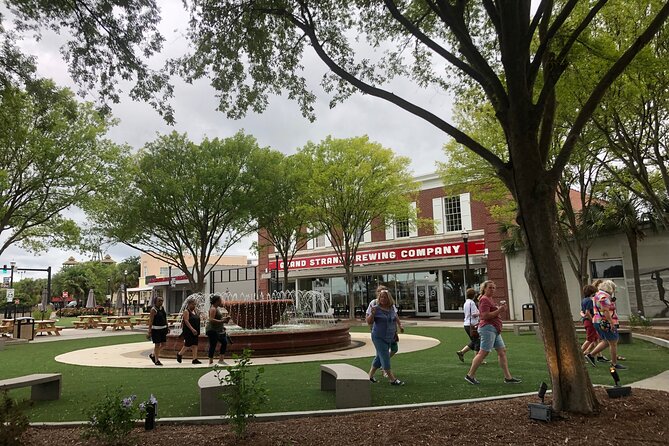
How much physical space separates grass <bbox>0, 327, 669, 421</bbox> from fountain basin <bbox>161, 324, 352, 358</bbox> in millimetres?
1913

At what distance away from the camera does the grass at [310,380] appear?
22.5 ft

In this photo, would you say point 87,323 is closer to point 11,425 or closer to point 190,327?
point 190,327

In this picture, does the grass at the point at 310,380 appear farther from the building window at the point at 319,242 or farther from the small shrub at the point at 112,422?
the building window at the point at 319,242

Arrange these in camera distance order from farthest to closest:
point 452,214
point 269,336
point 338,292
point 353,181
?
point 338,292, point 452,214, point 353,181, point 269,336

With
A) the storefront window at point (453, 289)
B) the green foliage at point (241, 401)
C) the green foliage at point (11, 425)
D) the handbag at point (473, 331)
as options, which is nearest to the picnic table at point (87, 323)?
the storefront window at point (453, 289)

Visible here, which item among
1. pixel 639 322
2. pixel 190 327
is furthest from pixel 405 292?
pixel 190 327

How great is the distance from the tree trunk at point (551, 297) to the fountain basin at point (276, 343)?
851cm

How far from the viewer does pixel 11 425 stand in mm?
4113

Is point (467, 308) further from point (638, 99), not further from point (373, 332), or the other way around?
point (638, 99)

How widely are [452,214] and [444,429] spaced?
2703cm

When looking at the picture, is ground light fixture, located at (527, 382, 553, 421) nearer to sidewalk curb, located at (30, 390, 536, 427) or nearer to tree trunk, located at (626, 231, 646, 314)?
sidewalk curb, located at (30, 390, 536, 427)

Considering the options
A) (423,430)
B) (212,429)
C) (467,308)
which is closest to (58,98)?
(212,429)

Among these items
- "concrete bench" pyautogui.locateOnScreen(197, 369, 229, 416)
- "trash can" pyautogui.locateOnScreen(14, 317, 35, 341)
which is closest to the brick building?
"trash can" pyautogui.locateOnScreen(14, 317, 35, 341)

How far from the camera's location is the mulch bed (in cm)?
457
